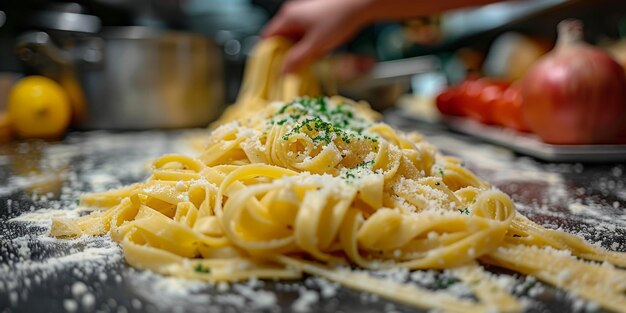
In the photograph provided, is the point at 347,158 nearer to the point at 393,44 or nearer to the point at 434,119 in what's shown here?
the point at 434,119

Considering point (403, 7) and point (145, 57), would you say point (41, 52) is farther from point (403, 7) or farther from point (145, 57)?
point (403, 7)

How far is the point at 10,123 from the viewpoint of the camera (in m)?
2.25

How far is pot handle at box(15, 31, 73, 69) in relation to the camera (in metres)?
2.27

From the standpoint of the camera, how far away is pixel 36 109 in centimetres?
223

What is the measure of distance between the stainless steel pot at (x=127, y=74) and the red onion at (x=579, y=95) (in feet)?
4.79

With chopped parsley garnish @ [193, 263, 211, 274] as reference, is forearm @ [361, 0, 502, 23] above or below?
above

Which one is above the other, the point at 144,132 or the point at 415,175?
the point at 415,175

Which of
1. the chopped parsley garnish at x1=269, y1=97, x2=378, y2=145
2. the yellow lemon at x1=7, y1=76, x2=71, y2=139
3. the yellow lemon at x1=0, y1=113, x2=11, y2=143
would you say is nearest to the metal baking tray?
the chopped parsley garnish at x1=269, y1=97, x2=378, y2=145

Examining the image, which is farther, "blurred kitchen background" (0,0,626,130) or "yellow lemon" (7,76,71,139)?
"blurred kitchen background" (0,0,626,130)

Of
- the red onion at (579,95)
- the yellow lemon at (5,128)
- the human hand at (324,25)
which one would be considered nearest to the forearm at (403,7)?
the human hand at (324,25)

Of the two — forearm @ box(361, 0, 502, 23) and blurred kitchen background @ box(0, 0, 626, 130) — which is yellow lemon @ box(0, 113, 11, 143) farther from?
forearm @ box(361, 0, 502, 23)

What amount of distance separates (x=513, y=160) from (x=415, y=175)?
0.86m

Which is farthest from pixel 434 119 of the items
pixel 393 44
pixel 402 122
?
pixel 393 44

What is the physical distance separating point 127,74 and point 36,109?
0.38 meters
